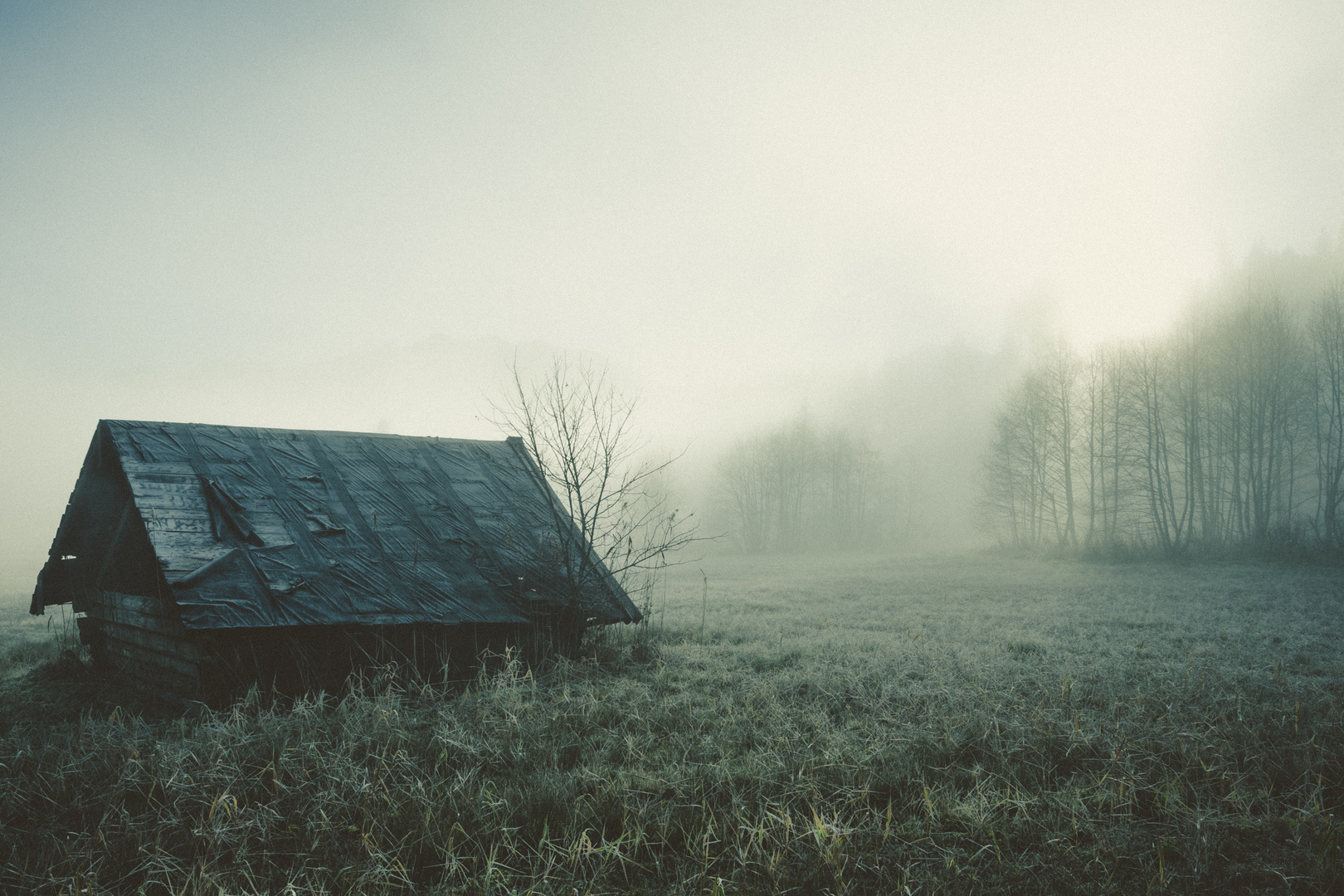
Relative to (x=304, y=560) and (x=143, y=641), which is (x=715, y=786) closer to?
(x=304, y=560)

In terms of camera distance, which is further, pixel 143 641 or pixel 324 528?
pixel 143 641

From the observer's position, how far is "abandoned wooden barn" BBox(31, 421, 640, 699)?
6.06 metres

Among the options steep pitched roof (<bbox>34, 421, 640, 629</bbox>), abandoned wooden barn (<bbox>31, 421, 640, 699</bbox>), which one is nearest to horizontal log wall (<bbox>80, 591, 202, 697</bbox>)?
abandoned wooden barn (<bbox>31, 421, 640, 699</bbox>)

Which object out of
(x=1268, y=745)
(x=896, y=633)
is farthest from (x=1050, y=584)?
(x=1268, y=745)

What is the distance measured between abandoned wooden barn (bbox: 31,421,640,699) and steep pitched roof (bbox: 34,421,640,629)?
2 cm

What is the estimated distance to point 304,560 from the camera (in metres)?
6.53

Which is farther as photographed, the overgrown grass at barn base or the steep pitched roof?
the steep pitched roof

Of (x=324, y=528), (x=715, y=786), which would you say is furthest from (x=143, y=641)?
(x=715, y=786)

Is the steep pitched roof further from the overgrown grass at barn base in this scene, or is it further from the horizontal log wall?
the overgrown grass at barn base

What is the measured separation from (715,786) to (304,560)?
4908 mm

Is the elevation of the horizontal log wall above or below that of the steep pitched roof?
below

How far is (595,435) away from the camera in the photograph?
8734 millimetres

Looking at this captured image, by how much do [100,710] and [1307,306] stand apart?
65.5m

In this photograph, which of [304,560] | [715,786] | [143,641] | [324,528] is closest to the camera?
[715,786]
